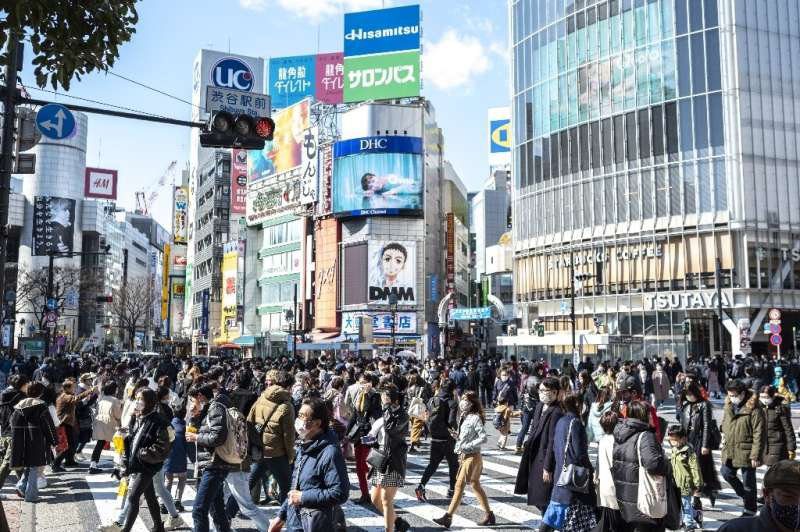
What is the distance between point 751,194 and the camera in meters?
47.0

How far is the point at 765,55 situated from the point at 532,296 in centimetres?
2389

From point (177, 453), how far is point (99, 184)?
147440 mm

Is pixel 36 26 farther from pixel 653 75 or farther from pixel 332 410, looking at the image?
pixel 653 75

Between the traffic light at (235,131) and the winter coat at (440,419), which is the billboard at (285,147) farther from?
the winter coat at (440,419)

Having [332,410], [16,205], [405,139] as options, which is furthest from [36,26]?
[16,205]

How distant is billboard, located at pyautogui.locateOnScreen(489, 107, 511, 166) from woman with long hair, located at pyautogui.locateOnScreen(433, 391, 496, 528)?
96815 mm

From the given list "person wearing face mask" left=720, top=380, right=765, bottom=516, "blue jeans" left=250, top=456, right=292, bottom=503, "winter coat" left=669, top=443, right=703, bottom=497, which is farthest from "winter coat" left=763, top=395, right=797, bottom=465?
"blue jeans" left=250, top=456, right=292, bottom=503

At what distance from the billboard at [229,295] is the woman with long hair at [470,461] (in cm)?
7401

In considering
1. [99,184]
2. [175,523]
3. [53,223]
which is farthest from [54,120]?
[99,184]

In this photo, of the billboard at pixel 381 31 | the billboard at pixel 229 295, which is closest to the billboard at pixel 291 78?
the billboard at pixel 381 31

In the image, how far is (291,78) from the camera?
89188 mm

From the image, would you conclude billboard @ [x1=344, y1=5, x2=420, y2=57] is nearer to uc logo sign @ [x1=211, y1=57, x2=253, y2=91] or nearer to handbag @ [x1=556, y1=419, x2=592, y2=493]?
uc logo sign @ [x1=211, y1=57, x2=253, y2=91]

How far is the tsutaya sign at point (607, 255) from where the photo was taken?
49.8 meters

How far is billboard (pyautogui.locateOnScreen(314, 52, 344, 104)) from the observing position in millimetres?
88188
